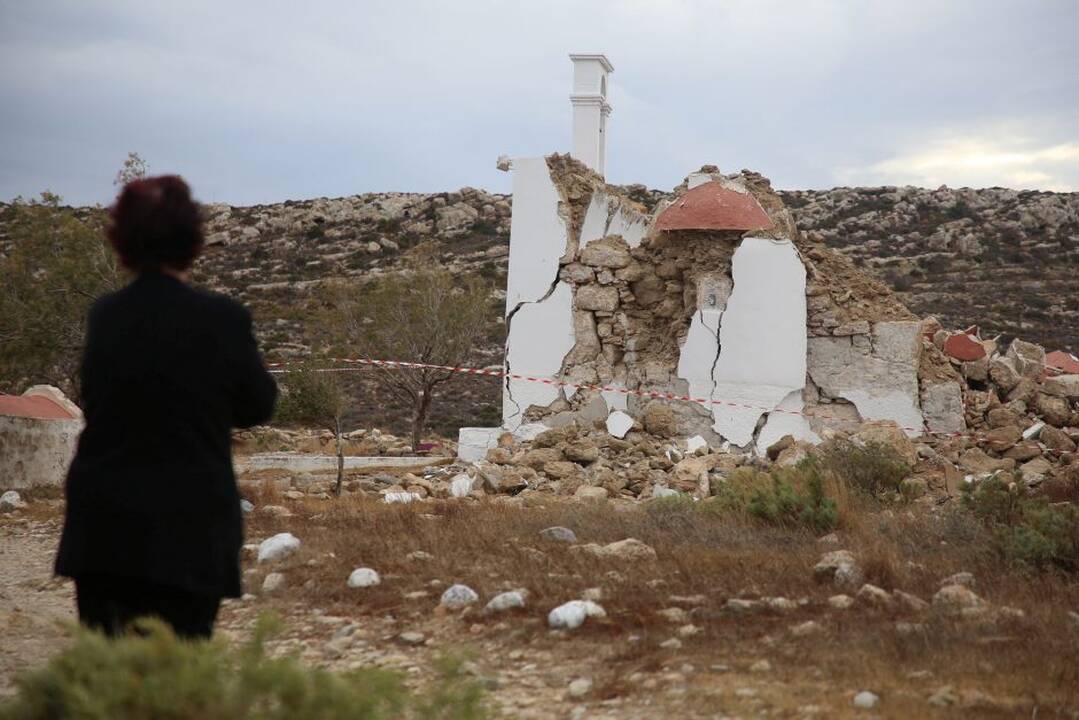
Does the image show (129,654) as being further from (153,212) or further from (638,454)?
(638,454)

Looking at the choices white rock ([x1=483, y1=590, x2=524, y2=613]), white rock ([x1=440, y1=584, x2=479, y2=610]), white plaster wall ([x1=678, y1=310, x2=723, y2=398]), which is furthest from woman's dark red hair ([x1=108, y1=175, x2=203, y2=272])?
white plaster wall ([x1=678, y1=310, x2=723, y2=398])

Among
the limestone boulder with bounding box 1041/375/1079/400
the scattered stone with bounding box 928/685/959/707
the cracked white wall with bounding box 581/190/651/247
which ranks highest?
the cracked white wall with bounding box 581/190/651/247

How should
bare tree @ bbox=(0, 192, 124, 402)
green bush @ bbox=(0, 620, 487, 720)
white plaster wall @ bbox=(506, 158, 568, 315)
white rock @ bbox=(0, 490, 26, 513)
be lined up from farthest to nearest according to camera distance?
bare tree @ bbox=(0, 192, 124, 402), white plaster wall @ bbox=(506, 158, 568, 315), white rock @ bbox=(0, 490, 26, 513), green bush @ bbox=(0, 620, 487, 720)

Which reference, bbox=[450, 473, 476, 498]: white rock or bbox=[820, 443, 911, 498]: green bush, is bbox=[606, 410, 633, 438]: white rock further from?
bbox=[820, 443, 911, 498]: green bush

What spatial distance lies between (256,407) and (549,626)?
286cm

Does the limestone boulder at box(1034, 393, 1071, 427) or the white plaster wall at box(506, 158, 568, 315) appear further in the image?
the white plaster wall at box(506, 158, 568, 315)

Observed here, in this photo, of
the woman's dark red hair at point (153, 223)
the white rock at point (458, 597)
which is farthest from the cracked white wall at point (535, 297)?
the woman's dark red hair at point (153, 223)

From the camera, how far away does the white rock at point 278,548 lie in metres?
8.21

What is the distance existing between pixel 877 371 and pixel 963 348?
7.32 feet

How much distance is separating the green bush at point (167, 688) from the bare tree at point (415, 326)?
68.9ft

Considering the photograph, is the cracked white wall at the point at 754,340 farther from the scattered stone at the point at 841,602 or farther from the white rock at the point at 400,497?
the scattered stone at the point at 841,602

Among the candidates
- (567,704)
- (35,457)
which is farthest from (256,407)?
(35,457)

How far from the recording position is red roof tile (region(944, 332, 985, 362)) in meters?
18.4

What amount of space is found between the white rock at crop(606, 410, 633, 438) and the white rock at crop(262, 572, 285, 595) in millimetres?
9872
